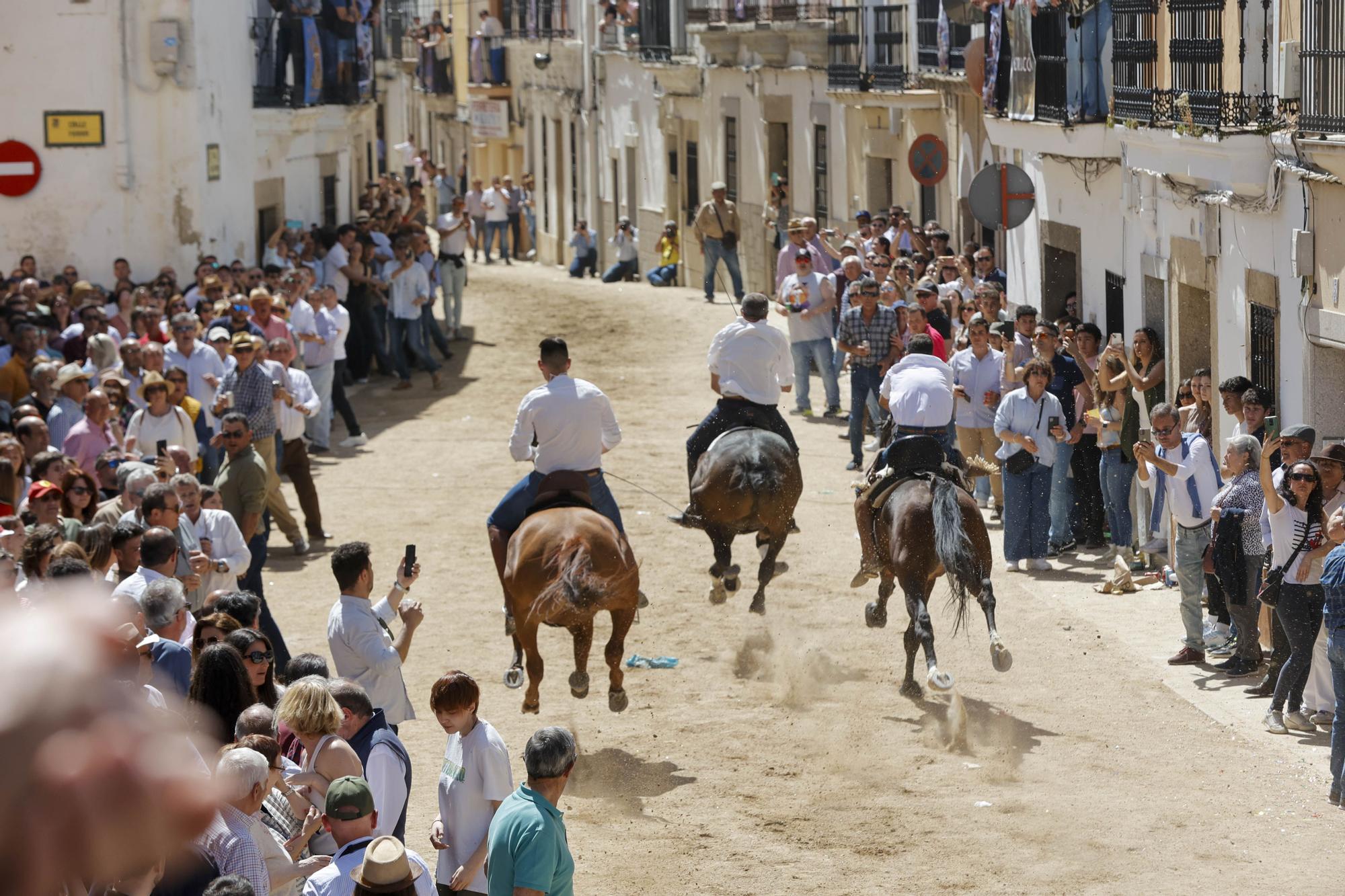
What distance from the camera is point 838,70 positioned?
25.7 metres

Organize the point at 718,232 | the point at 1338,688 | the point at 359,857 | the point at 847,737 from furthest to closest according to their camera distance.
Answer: the point at 718,232
the point at 847,737
the point at 1338,688
the point at 359,857

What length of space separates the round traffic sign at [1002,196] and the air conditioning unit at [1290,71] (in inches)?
208

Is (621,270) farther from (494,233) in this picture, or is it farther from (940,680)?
(940,680)

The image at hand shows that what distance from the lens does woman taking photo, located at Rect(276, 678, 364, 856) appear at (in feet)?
19.2

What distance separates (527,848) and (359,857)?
623 mm

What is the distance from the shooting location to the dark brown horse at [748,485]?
11.8m

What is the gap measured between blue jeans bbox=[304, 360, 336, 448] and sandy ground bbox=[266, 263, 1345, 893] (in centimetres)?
256

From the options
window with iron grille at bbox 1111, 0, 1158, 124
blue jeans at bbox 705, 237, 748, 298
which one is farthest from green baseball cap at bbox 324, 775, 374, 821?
blue jeans at bbox 705, 237, 748, 298

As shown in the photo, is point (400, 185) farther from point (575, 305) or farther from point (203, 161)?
point (203, 161)

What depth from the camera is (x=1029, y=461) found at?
13711 mm

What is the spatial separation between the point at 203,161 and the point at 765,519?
→ 514 inches

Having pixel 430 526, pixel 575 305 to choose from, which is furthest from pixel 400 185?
pixel 430 526

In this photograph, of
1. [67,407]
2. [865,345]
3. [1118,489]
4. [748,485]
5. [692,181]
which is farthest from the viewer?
[692,181]

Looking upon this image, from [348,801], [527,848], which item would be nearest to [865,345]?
[527,848]
